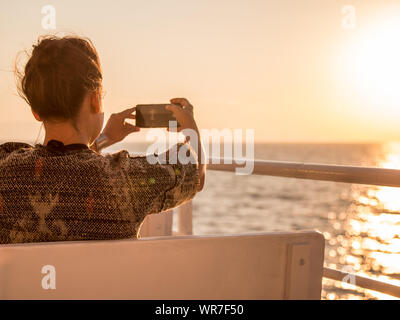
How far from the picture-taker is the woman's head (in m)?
1.21

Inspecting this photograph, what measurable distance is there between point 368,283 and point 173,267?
1281mm

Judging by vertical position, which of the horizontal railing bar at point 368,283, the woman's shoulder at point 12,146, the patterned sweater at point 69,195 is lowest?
the horizontal railing bar at point 368,283

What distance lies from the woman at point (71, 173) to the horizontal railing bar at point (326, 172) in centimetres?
89

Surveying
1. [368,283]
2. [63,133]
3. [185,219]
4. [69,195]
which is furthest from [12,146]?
[185,219]

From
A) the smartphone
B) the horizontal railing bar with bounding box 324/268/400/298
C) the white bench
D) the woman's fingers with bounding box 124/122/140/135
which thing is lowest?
the horizontal railing bar with bounding box 324/268/400/298

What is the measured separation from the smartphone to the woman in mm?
150

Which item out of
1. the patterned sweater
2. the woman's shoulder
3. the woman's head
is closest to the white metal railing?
the patterned sweater

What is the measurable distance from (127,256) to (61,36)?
1.97ft

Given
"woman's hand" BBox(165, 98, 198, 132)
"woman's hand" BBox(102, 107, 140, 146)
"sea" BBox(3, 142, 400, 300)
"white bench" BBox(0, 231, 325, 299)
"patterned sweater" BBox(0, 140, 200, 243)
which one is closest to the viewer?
"white bench" BBox(0, 231, 325, 299)

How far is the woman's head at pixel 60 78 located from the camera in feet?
3.98

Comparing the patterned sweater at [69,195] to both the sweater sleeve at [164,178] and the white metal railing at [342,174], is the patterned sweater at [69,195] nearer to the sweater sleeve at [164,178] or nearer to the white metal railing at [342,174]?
the sweater sleeve at [164,178]

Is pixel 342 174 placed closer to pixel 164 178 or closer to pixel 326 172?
pixel 326 172

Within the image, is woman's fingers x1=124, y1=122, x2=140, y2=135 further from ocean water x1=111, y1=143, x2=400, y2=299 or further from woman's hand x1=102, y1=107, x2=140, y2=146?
ocean water x1=111, y1=143, x2=400, y2=299

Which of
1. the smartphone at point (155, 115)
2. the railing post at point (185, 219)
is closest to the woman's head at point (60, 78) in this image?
the smartphone at point (155, 115)
